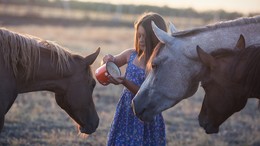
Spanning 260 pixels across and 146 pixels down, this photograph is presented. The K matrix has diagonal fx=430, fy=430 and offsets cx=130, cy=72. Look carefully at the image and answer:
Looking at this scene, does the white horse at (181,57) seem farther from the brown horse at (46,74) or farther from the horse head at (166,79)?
the brown horse at (46,74)

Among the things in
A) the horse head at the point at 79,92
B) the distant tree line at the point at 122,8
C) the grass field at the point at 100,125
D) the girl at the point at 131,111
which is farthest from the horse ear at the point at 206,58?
the distant tree line at the point at 122,8

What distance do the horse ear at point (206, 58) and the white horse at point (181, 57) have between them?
8cm

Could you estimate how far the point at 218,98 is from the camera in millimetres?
3301

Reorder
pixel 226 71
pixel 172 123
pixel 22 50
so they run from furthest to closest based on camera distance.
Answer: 1. pixel 172 123
2. pixel 22 50
3. pixel 226 71

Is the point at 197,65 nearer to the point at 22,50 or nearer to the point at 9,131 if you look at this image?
the point at 22,50

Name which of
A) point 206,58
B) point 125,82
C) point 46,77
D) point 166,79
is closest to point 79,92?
point 46,77

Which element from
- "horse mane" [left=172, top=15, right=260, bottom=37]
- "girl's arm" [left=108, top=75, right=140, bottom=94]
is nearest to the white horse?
"horse mane" [left=172, top=15, right=260, bottom=37]

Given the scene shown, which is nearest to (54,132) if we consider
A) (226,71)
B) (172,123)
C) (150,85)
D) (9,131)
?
(9,131)

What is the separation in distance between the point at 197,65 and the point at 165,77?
10.2 inches

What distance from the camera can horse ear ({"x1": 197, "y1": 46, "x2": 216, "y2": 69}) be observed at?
10.2 ft

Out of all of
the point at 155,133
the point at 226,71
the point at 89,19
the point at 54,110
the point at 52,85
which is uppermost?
the point at 226,71

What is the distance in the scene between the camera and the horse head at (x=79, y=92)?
4.18m

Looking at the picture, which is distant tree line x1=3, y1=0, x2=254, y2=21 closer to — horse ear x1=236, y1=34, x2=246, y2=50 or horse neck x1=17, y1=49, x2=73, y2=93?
horse neck x1=17, y1=49, x2=73, y2=93

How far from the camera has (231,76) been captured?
322 cm
